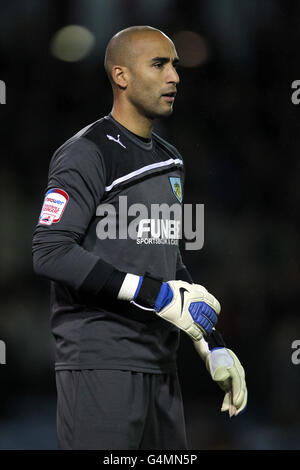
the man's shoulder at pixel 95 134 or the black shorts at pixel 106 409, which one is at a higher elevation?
the man's shoulder at pixel 95 134

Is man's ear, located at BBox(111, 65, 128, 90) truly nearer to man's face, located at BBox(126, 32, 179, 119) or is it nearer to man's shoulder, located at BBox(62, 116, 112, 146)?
man's face, located at BBox(126, 32, 179, 119)

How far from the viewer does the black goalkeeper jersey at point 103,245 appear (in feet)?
6.34

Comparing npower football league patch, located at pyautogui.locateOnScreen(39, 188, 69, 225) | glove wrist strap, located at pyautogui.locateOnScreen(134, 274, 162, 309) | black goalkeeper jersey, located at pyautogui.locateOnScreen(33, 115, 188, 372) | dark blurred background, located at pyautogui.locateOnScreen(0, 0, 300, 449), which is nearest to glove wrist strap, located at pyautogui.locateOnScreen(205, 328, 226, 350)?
black goalkeeper jersey, located at pyautogui.locateOnScreen(33, 115, 188, 372)

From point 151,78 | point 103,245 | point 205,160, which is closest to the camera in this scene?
point 103,245

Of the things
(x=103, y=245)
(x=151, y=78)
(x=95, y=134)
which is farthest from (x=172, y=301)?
(x=151, y=78)

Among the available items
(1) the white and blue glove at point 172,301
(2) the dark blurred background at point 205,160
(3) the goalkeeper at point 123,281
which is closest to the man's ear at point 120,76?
(3) the goalkeeper at point 123,281

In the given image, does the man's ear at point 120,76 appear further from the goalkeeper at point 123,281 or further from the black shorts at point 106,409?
the black shorts at point 106,409

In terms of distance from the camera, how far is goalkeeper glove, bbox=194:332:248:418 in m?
2.10

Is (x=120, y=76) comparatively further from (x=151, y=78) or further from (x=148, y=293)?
(x=148, y=293)

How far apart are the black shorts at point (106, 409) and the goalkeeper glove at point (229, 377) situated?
18 centimetres

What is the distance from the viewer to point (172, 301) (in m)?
1.96

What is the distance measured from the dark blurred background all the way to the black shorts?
1443 mm

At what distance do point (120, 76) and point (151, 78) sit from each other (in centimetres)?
10

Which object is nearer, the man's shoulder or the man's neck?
the man's shoulder
